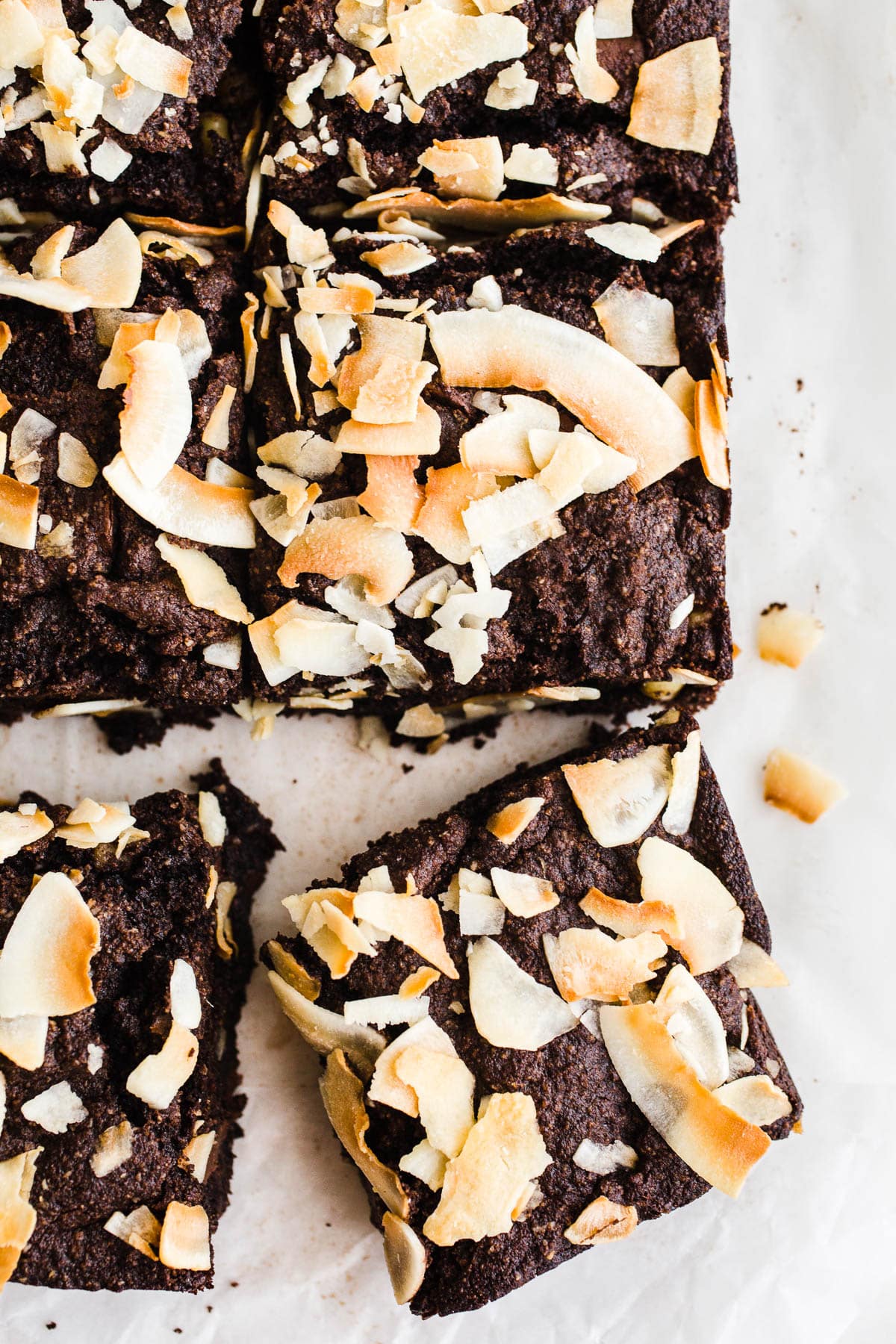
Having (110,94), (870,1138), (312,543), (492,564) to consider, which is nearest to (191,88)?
(110,94)

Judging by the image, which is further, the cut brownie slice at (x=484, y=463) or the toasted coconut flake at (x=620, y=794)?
the toasted coconut flake at (x=620, y=794)

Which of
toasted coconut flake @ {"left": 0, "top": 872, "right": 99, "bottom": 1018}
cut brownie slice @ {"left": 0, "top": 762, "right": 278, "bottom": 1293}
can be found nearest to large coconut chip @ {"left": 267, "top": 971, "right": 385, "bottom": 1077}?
cut brownie slice @ {"left": 0, "top": 762, "right": 278, "bottom": 1293}

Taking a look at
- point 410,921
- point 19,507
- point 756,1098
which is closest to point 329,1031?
point 410,921

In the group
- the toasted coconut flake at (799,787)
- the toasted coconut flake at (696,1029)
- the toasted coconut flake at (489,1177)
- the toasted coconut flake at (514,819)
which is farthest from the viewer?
the toasted coconut flake at (799,787)

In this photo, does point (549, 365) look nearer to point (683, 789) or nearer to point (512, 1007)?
point (683, 789)

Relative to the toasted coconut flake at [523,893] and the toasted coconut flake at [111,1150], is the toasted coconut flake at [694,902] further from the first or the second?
the toasted coconut flake at [111,1150]

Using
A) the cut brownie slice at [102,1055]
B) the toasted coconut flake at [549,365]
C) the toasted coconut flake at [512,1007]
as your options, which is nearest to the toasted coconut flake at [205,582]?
the cut brownie slice at [102,1055]

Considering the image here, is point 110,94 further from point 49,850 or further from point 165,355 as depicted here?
point 49,850
